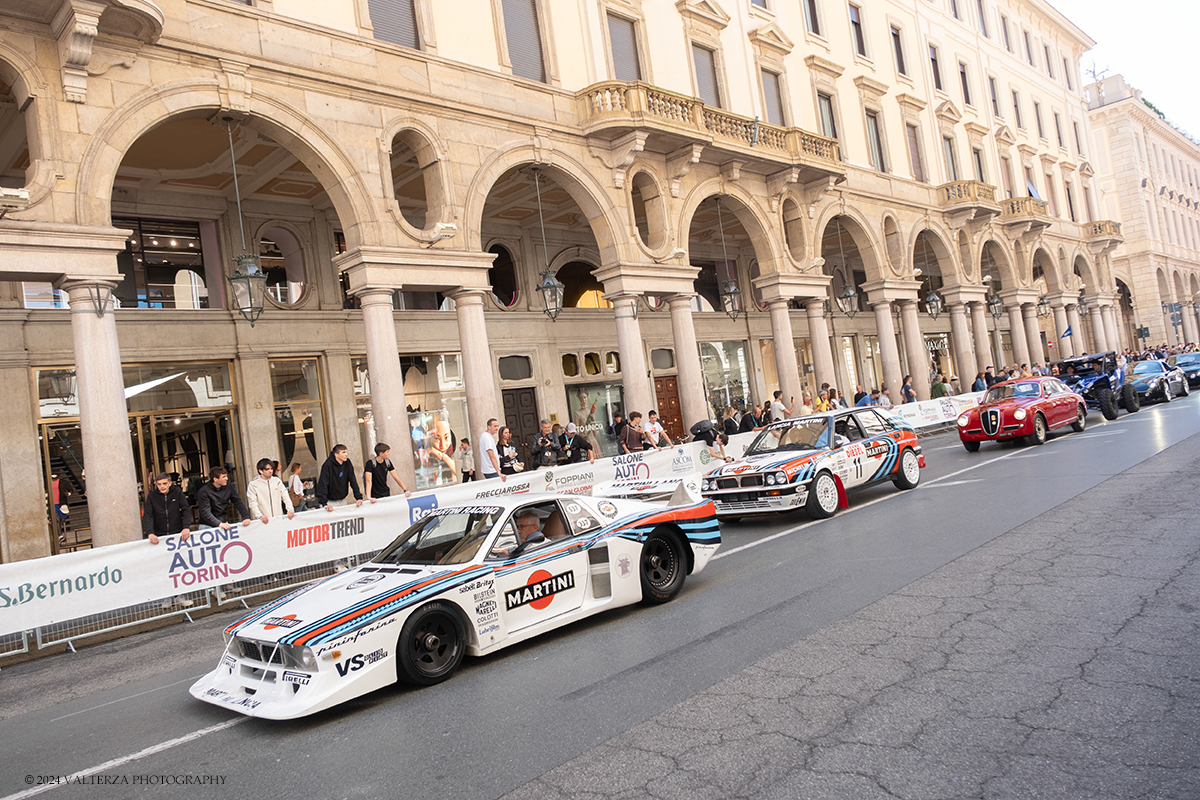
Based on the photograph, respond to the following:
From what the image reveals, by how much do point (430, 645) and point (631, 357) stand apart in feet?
45.2

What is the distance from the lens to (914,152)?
31703 millimetres

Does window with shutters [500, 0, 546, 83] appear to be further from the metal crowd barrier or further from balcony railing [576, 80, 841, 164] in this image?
the metal crowd barrier

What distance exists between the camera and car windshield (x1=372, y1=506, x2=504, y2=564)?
6.53 meters

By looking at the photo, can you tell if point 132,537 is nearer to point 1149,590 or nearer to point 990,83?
point 1149,590

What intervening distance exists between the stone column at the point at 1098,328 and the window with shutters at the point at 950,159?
17336mm

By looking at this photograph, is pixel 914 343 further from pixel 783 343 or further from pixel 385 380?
pixel 385 380

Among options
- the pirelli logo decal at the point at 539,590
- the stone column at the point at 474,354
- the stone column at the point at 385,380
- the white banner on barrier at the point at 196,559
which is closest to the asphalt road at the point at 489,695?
the pirelli logo decal at the point at 539,590

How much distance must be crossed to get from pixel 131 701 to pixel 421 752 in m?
3.49

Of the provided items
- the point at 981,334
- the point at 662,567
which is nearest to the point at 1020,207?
the point at 981,334

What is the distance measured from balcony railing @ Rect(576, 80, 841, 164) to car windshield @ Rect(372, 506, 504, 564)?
13.5 meters

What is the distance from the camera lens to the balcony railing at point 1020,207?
35.4 m

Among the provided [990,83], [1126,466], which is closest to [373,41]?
[1126,466]

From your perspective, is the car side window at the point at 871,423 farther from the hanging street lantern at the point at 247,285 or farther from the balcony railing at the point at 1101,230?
the balcony railing at the point at 1101,230

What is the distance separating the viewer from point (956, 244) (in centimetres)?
3222
